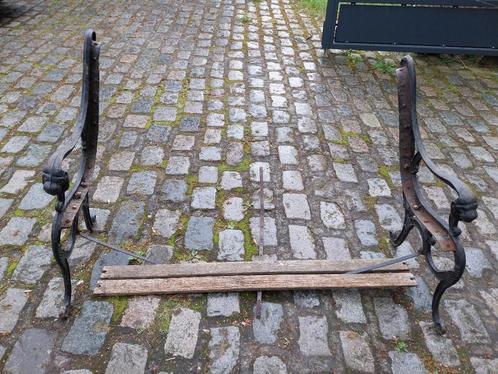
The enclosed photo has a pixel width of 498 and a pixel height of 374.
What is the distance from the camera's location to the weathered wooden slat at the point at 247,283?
2789 mm

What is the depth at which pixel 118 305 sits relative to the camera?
2732 mm

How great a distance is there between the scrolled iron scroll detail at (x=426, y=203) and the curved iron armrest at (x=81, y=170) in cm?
195

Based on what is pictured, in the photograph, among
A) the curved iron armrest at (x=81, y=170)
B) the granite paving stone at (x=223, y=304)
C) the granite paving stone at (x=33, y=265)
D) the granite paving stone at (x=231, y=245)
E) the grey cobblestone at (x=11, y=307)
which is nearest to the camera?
the curved iron armrest at (x=81, y=170)

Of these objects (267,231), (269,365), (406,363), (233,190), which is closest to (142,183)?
(233,190)

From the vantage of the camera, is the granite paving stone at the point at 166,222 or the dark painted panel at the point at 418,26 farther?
the dark painted panel at the point at 418,26

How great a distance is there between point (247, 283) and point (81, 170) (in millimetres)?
1339

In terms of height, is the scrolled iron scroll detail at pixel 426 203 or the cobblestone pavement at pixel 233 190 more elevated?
the scrolled iron scroll detail at pixel 426 203

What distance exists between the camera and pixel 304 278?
2893mm

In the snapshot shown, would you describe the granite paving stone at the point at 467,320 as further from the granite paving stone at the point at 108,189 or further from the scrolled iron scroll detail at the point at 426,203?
the granite paving stone at the point at 108,189

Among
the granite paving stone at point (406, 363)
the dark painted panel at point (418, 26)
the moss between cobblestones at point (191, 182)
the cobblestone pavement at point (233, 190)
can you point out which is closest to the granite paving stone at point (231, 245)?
the cobblestone pavement at point (233, 190)

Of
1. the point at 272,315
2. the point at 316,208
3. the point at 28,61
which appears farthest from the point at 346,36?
the point at 272,315

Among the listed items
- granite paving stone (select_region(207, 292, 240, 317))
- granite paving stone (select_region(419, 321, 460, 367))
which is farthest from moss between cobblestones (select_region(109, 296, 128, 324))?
granite paving stone (select_region(419, 321, 460, 367))

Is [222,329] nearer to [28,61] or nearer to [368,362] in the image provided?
[368,362]

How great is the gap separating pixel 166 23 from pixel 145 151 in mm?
4123
